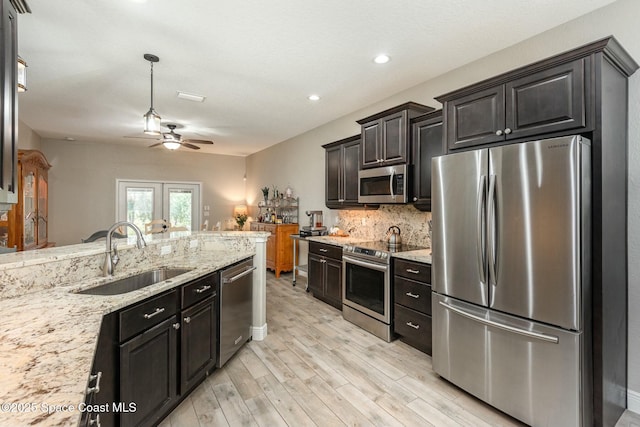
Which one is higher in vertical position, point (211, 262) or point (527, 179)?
point (527, 179)

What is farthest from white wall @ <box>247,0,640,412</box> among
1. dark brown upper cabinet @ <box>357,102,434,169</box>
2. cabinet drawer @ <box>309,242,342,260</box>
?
cabinet drawer @ <box>309,242,342,260</box>

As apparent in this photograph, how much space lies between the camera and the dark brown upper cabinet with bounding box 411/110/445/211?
309 centimetres

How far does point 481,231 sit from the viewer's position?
212cm

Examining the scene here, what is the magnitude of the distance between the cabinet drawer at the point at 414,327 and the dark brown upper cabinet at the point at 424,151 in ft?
3.71

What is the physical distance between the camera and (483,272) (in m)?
2.12

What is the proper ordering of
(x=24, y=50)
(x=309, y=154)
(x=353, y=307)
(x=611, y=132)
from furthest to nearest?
(x=309, y=154), (x=353, y=307), (x=24, y=50), (x=611, y=132)

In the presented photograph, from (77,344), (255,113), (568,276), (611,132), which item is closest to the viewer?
(77,344)

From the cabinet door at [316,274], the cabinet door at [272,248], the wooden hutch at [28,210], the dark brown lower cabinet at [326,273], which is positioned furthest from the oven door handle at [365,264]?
the wooden hutch at [28,210]

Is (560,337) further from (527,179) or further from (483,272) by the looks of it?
(527,179)

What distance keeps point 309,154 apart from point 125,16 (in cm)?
375

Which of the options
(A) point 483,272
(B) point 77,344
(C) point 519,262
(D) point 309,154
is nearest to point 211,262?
(B) point 77,344

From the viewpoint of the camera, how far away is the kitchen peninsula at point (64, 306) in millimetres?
742

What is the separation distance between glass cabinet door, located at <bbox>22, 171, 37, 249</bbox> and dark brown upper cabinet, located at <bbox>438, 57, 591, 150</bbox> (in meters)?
5.74

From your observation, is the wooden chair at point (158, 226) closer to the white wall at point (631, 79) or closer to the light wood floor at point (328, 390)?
the light wood floor at point (328, 390)
